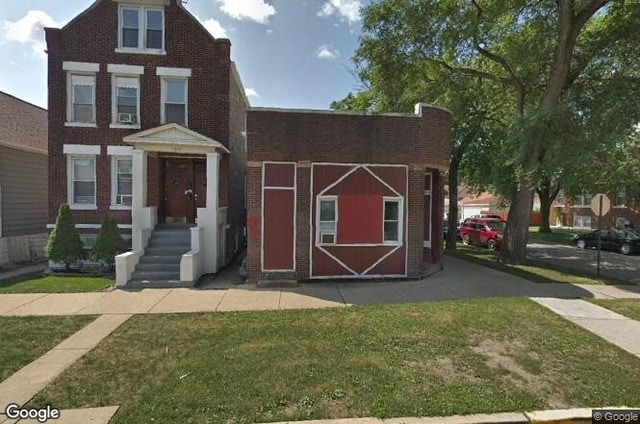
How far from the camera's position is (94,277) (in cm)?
1095

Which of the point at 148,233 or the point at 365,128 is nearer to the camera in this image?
the point at 365,128

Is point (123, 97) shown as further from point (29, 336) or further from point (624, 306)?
point (624, 306)

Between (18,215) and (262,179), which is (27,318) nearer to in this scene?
(262,179)

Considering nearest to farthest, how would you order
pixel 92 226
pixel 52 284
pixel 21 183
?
pixel 52 284 → pixel 92 226 → pixel 21 183

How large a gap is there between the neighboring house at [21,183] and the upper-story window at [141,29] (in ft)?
20.3

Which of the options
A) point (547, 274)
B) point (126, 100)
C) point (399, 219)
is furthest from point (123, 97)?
point (547, 274)

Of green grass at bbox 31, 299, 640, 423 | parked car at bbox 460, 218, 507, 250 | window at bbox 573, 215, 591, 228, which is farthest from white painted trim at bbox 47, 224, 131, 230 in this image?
window at bbox 573, 215, 591, 228

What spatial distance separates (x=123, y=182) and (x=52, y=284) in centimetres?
446

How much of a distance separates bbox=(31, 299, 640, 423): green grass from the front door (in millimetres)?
6991

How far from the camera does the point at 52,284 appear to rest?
988 cm

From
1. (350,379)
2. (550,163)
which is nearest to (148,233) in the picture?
(350,379)

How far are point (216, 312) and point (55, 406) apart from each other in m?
3.47

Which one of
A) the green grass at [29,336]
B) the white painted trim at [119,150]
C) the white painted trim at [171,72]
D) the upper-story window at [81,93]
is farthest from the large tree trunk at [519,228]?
the upper-story window at [81,93]

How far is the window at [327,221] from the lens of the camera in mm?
10562
